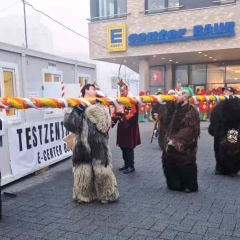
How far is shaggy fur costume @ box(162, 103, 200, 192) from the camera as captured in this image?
4383mm

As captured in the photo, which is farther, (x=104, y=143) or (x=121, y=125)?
(x=121, y=125)

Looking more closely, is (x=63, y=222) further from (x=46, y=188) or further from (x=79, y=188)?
(x=46, y=188)

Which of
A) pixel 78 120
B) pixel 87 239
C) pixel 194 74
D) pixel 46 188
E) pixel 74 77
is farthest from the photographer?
pixel 194 74

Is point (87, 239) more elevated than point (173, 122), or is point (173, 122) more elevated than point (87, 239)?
point (173, 122)

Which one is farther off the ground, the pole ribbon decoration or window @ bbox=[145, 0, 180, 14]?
window @ bbox=[145, 0, 180, 14]

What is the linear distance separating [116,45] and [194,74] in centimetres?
581

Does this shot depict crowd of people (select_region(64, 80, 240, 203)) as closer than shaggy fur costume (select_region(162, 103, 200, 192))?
Yes

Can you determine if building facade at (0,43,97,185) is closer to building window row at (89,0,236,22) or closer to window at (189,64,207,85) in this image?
building window row at (89,0,236,22)

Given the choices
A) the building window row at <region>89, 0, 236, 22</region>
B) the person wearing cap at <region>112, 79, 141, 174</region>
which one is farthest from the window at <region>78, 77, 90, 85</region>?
the building window row at <region>89, 0, 236, 22</region>

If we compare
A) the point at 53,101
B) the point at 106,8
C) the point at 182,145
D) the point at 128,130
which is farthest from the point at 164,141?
the point at 106,8

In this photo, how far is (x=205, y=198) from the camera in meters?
4.28

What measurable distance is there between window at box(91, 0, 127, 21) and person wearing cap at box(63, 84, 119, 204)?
1534 cm

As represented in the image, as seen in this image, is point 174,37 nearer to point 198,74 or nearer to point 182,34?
point 182,34

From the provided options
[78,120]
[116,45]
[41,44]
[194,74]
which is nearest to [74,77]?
[78,120]
